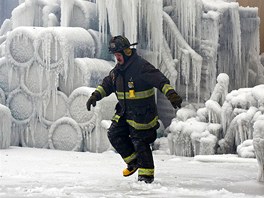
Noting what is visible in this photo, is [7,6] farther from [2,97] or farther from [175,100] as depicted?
[175,100]

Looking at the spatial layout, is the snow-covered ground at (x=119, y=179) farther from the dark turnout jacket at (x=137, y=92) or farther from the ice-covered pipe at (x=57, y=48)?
the ice-covered pipe at (x=57, y=48)

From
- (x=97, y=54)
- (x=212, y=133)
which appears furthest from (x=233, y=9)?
(x=212, y=133)

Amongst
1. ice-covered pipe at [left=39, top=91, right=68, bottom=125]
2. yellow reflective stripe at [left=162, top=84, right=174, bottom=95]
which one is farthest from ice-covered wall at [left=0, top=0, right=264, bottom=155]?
yellow reflective stripe at [left=162, top=84, right=174, bottom=95]

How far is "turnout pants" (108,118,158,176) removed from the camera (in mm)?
7461

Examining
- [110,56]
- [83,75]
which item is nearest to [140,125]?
[83,75]

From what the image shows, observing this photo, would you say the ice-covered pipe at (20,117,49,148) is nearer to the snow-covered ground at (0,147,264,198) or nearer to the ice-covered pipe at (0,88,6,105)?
the ice-covered pipe at (0,88,6,105)

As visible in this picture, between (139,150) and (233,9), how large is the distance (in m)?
11.6

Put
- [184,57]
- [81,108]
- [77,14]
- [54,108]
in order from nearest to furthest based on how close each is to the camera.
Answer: [81,108]
[54,108]
[184,57]
[77,14]

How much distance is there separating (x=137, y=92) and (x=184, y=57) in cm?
988

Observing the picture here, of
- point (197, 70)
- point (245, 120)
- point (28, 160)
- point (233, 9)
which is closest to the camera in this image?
point (28, 160)

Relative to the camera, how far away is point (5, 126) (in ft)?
49.5

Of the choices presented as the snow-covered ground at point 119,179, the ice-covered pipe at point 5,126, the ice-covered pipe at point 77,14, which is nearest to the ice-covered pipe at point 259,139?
the snow-covered ground at point 119,179

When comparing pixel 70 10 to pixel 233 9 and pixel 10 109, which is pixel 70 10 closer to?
pixel 10 109

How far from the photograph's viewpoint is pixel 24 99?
1617cm
